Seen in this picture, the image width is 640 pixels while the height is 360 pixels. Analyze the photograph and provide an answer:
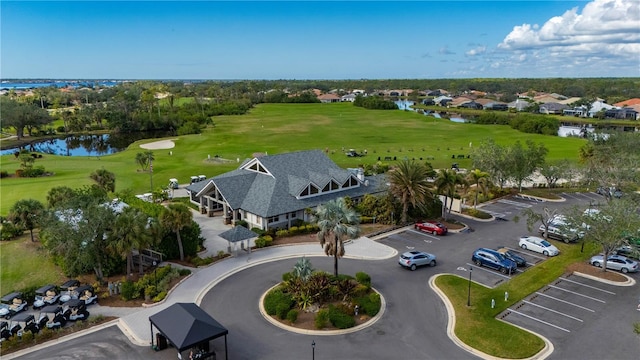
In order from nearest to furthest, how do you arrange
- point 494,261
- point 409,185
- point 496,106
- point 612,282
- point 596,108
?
point 612,282 < point 494,261 < point 409,185 < point 596,108 < point 496,106

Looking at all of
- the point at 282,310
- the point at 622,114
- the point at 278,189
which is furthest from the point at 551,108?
the point at 282,310

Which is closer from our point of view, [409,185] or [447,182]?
[409,185]

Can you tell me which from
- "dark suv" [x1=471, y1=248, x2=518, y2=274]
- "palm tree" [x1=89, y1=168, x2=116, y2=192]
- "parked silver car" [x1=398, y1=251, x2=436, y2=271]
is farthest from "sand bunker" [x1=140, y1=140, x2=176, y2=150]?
"dark suv" [x1=471, y1=248, x2=518, y2=274]

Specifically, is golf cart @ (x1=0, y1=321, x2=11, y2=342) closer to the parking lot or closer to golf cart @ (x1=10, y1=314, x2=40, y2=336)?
golf cart @ (x1=10, y1=314, x2=40, y2=336)

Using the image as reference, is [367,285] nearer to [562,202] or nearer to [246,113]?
[562,202]

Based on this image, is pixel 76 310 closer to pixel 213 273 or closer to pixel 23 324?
pixel 23 324

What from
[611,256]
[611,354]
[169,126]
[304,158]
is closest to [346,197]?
[304,158]
